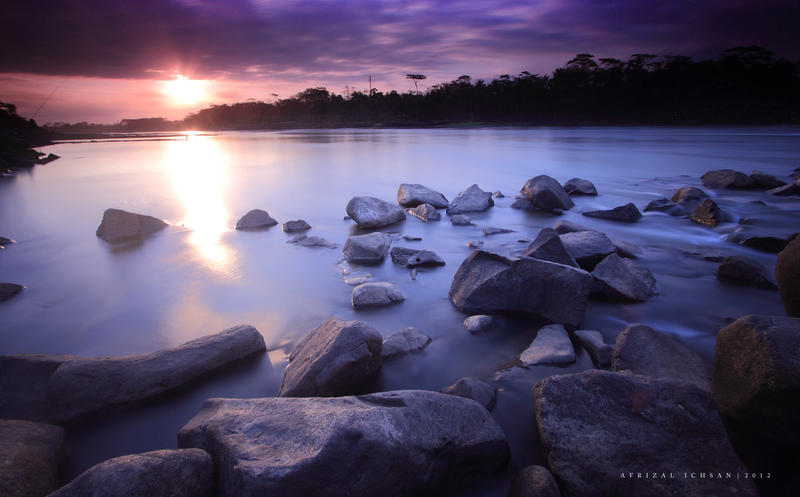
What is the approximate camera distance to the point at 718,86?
50875 mm

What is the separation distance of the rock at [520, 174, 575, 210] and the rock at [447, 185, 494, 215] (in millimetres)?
928

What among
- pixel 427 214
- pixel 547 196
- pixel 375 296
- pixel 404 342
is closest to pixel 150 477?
pixel 404 342

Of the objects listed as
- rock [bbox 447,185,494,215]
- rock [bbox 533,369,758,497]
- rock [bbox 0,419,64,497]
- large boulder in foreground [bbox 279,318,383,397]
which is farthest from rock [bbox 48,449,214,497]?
rock [bbox 447,185,494,215]

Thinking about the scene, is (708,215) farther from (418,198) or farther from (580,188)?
(418,198)

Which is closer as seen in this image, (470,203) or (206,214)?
(470,203)

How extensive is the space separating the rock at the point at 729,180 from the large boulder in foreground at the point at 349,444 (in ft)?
36.5

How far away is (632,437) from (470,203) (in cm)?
626

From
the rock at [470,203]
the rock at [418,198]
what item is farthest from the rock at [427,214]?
the rock at [418,198]

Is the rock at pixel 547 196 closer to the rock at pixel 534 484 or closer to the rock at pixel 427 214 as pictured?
the rock at pixel 427 214

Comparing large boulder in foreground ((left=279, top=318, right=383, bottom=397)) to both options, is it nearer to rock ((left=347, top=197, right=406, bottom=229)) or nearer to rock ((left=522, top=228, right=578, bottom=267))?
rock ((left=522, top=228, right=578, bottom=267))

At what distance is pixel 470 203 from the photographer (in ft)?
25.1

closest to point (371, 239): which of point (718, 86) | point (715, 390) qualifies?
point (715, 390)

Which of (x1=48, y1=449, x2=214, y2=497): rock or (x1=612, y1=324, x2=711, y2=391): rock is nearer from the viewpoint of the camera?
(x1=48, y1=449, x2=214, y2=497): rock

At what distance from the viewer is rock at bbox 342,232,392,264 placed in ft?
15.7
